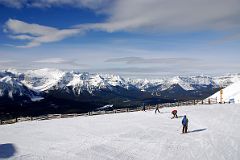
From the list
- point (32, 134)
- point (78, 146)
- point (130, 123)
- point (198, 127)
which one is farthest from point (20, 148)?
point (198, 127)

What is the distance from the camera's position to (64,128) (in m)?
41.6

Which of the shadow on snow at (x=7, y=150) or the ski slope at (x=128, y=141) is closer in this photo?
the shadow on snow at (x=7, y=150)

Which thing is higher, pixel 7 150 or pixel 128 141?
pixel 128 141

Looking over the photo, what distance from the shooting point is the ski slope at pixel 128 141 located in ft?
90.1

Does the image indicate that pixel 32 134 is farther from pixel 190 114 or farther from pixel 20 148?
pixel 190 114

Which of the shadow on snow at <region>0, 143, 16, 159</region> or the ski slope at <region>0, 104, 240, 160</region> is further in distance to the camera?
the ski slope at <region>0, 104, 240, 160</region>

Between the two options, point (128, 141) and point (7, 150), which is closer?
point (7, 150)

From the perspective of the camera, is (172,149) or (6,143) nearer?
(172,149)

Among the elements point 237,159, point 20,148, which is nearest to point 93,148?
point 20,148

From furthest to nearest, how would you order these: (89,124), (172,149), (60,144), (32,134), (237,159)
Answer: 1. (89,124)
2. (32,134)
3. (60,144)
4. (172,149)
5. (237,159)

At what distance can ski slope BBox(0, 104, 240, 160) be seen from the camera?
90.1 ft

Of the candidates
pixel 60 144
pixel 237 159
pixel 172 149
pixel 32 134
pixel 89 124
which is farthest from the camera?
pixel 89 124

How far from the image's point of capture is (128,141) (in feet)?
107

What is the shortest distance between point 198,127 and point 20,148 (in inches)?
853
